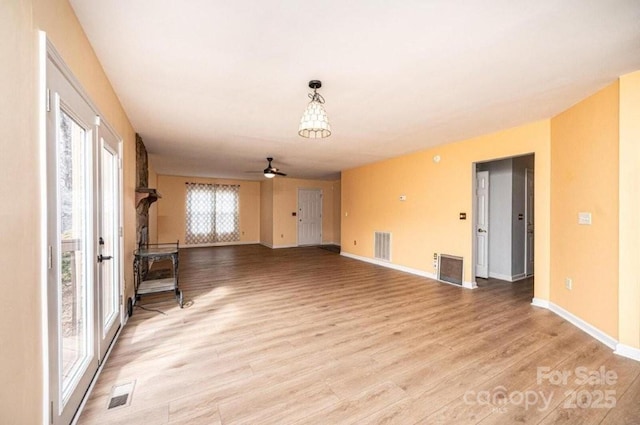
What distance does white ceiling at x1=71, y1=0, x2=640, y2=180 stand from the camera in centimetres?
158

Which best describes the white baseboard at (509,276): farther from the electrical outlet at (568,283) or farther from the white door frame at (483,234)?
the electrical outlet at (568,283)

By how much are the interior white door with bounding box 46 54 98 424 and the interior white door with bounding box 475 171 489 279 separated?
5.60 metres

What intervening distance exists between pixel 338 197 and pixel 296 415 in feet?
28.6

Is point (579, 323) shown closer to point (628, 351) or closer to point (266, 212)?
point (628, 351)

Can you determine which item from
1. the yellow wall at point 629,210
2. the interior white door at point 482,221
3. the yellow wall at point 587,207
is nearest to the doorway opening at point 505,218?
the interior white door at point 482,221

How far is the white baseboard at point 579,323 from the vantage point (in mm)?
2477

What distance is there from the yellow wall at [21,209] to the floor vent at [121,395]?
58cm

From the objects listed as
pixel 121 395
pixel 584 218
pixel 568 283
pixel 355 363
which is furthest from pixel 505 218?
pixel 121 395

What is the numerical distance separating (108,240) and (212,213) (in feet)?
22.5

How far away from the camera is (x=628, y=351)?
7.54 feet

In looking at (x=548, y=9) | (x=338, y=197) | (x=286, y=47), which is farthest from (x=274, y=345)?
(x=338, y=197)

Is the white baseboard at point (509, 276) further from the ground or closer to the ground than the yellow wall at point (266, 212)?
closer to the ground

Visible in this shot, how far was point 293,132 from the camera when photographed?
3.97m

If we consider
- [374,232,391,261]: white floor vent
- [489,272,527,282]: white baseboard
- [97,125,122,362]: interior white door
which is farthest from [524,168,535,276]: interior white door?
[97,125,122,362]: interior white door
